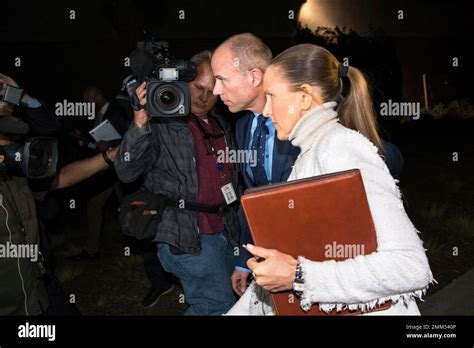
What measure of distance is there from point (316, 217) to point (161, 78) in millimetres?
1690

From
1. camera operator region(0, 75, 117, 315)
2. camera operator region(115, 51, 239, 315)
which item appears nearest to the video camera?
camera operator region(0, 75, 117, 315)

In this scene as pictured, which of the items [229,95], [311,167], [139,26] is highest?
[139,26]

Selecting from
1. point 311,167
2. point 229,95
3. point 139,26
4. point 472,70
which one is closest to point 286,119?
point 311,167

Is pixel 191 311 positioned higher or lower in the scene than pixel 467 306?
higher

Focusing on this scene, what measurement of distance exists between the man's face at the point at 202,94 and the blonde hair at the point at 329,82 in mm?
1362

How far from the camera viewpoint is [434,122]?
14.9 m

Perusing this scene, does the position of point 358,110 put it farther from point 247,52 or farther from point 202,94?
point 202,94

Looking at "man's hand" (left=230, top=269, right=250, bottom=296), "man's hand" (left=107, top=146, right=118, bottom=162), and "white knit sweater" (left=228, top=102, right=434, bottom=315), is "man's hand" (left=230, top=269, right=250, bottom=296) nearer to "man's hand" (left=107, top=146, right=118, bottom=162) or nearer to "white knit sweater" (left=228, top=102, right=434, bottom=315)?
"man's hand" (left=107, top=146, right=118, bottom=162)

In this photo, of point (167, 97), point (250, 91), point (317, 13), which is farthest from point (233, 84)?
point (317, 13)

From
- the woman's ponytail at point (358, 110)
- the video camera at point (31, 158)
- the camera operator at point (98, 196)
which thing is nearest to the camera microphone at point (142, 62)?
the video camera at point (31, 158)

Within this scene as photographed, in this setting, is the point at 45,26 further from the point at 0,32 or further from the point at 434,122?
the point at 434,122

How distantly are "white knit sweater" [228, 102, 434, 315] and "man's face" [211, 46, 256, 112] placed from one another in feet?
3.81

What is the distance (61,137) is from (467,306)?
388 centimetres

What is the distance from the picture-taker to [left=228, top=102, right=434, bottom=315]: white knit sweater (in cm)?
158
